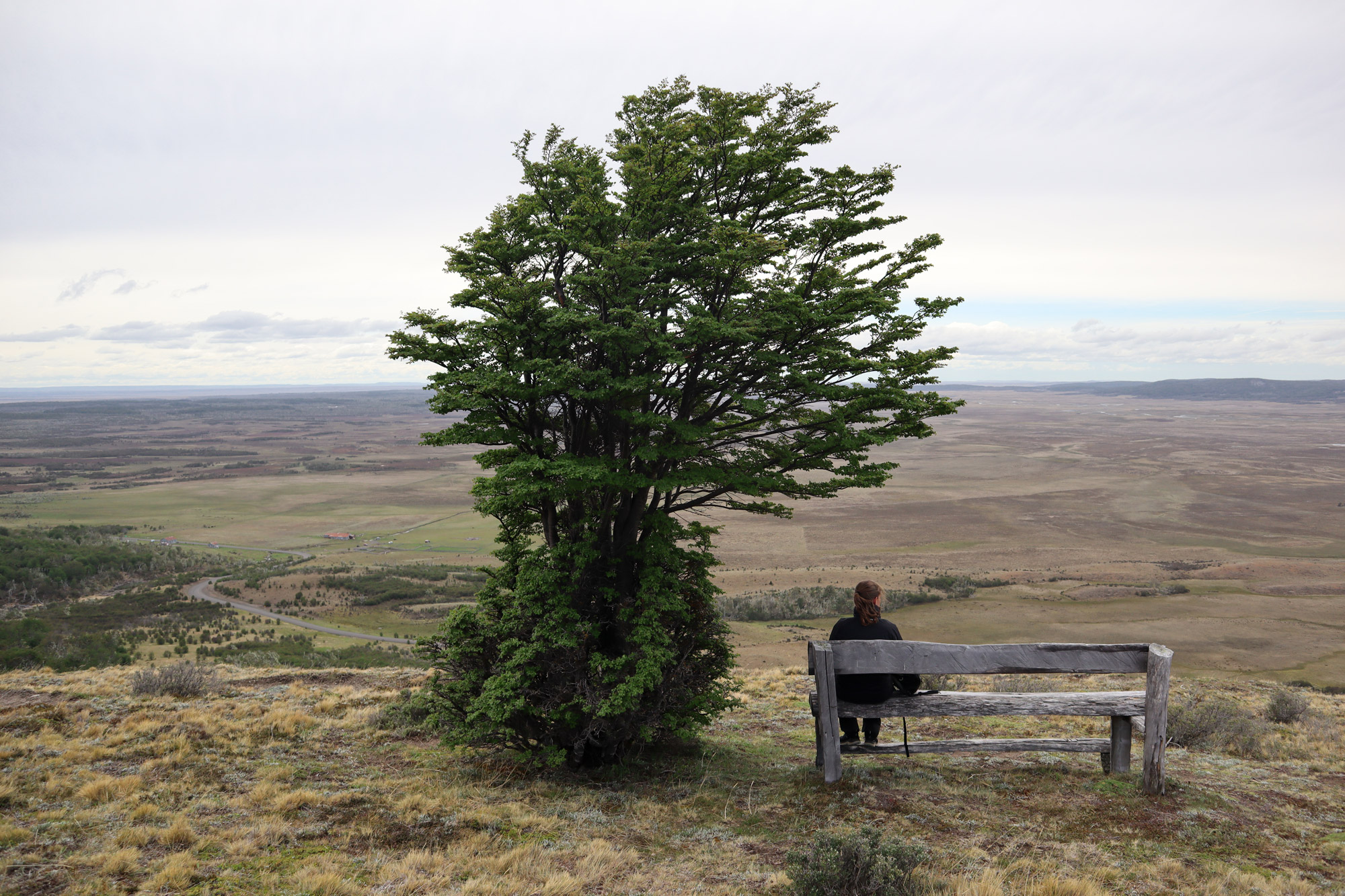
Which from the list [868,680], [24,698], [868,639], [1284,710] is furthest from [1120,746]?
[24,698]

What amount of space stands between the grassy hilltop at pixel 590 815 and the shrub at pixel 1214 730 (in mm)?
63

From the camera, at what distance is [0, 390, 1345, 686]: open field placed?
34.8m

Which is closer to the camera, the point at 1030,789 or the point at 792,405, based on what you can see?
the point at 1030,789

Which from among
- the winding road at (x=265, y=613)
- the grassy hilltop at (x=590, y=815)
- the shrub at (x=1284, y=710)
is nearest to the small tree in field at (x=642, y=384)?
the grassy hilltop at (x=590, y=815)

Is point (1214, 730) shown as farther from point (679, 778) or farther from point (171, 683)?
point (171, 683)

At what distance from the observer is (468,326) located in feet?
30.3

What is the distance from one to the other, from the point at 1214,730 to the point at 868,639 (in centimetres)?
754

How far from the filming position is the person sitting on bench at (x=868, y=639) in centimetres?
734

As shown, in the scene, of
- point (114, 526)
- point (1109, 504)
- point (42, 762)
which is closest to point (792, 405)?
point (42, 762)

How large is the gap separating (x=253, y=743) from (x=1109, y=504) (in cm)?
9092

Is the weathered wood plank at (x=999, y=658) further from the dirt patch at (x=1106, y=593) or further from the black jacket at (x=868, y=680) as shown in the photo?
the dirt patch at (x=1106, y=593)

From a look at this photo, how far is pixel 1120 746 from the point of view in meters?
7.72

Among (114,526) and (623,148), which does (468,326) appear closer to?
(623,148)

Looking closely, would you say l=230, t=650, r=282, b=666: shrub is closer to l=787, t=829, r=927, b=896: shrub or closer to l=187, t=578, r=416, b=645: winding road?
l=187, t=578, r=416, b=645: winding road
